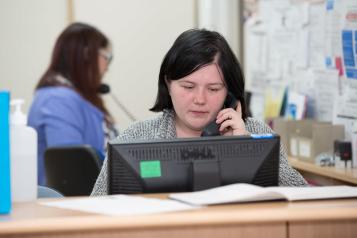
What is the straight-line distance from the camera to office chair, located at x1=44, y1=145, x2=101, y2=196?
3.53m

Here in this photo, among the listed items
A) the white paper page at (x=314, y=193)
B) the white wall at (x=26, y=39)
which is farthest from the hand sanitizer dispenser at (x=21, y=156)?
the white wall at (x=26, y=39)

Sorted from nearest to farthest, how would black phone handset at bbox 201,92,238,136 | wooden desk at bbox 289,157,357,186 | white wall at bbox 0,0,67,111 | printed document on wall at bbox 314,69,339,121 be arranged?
1. black phone handset at bbox 201,92,238,136
2. wooden desk at bbox 289,157,357,186
3. printed document on wall at bbox 314,69,339,121
4. white wall at bbox 0,0,67,111

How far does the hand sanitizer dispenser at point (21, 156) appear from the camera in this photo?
5.84 ft

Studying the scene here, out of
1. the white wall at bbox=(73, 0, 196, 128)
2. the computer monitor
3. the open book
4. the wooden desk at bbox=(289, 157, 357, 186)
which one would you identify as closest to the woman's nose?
the computer monitor

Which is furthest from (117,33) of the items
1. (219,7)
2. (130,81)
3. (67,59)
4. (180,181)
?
(180,181)

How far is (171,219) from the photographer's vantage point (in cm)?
145

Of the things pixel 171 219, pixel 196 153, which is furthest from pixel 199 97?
pixel 171 219

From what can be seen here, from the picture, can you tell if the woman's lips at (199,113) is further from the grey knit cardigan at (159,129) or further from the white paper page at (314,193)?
the white paper page at (314,193)

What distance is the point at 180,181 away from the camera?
1864mm

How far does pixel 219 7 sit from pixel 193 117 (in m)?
2.78

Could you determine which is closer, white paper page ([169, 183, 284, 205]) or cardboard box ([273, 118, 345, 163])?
white paper page ([169, 183, 284, 205])

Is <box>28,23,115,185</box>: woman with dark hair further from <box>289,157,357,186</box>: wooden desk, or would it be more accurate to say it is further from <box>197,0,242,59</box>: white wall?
<box>289,157,357,186</box>: wooden desk

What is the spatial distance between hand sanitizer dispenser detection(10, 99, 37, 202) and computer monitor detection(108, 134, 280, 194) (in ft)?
0.64

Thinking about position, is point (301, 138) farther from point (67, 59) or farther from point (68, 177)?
point (67, 59)
